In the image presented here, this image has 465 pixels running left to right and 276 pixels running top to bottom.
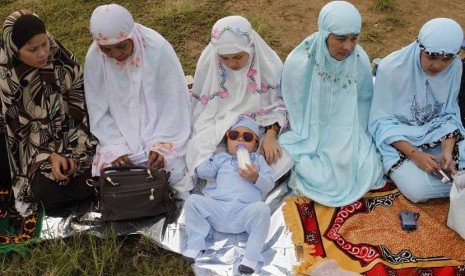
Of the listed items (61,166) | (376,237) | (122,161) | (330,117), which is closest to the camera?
(376,237)

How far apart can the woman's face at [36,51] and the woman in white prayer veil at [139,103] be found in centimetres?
38

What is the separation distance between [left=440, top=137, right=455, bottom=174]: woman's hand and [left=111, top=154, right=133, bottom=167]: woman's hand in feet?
6.92

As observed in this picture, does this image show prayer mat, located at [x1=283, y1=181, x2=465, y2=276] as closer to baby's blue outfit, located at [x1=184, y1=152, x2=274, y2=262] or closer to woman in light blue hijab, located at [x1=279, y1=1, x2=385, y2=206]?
woman in light blue hijab, located at [x1=279, y1=1, x2=385, y2=206]

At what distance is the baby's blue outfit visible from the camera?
3.04 m

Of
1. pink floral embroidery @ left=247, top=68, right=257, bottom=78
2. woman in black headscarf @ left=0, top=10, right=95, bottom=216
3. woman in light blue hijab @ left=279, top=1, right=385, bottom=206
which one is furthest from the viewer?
pink floral embroidery @ left=247, top=68, right=257, bottom=78

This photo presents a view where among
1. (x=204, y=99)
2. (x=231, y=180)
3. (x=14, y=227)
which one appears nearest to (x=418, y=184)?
(x=231, y=180)

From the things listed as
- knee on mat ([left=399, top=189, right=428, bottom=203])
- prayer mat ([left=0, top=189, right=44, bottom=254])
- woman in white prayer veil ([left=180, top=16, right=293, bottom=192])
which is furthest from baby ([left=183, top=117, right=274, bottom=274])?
prayer mat ([left=0, top=189, right=44, bottom=254])

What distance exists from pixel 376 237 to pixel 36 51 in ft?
7.89

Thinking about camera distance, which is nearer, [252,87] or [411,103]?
[411,103]

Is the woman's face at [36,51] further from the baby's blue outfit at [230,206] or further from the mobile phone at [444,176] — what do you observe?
the mobile phone at [444,176]

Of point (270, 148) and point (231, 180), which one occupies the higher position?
point (270, 148)

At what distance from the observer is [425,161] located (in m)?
3.31

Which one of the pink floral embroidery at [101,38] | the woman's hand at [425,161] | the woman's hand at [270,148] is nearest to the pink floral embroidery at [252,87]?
the woman's hand at [270,148]

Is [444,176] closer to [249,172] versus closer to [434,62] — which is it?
[434,62]
